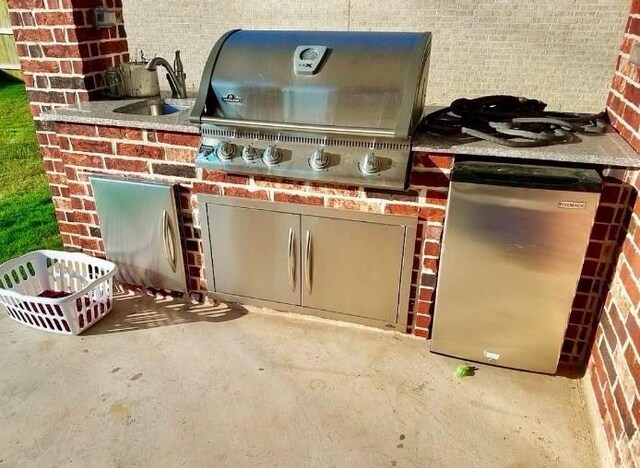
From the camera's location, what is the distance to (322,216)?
90.3 inches

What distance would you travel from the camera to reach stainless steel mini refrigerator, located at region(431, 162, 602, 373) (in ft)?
6.14

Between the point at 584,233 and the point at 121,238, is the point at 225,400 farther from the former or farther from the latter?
the point at 584,233

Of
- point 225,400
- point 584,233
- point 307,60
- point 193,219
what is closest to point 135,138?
point 193,219

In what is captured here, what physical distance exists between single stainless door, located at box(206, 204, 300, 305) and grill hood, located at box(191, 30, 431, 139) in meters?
0.47

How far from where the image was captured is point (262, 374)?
7.35ft

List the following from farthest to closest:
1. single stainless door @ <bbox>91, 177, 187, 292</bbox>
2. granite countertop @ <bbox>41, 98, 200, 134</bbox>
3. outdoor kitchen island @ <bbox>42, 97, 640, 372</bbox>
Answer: single stainless door @ <bbox>91, 177, 187, 292</bbox> < granite countertop @ <bbox>41, 98, 200, 134</bbox> < outdoor kitchen island @ <bbox>42, 97, 640, 372</bbox>

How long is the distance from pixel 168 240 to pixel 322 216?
34.7 inches

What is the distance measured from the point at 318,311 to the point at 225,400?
0.67 metres

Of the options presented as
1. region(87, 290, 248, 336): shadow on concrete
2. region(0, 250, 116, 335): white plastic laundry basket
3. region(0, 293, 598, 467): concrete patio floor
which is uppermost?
region(0, 250, 116, 335): white plastic laundry basket

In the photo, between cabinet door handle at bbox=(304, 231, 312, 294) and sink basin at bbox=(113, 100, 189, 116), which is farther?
sink basin at bbox=(113, 100, 189, 116)

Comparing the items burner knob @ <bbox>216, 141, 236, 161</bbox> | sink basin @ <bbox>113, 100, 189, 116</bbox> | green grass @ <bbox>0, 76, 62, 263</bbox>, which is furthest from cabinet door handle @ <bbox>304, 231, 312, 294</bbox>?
green grass @ <bbox>0, 76, 62, 263</bbox>

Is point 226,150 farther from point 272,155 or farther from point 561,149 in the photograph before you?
point 561,149

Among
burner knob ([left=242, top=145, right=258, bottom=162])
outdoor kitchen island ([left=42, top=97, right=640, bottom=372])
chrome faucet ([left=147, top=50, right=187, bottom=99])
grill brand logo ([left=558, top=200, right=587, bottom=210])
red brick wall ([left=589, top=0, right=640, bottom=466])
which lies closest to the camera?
red brick wall ([left=589, top=0, right=640, bottom=466])

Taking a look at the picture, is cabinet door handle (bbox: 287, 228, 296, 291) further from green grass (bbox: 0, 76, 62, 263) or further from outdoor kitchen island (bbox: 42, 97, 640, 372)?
green grass (bbox: 0, 76, 62, 263)
